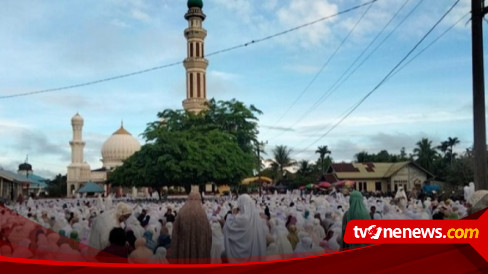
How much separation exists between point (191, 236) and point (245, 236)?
0.80 metres

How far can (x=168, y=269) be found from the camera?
11.1 feet

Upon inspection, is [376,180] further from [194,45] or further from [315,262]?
[315,262]

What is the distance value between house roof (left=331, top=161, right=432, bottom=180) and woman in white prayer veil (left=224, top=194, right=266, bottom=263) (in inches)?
1025

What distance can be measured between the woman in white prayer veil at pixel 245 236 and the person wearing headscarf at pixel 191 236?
570 millimetres

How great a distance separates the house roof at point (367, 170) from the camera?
100ft

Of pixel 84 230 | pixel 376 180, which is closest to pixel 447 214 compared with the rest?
pixel 84 230

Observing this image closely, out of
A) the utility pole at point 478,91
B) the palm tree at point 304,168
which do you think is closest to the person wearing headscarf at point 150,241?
the utility pole at point 478,91

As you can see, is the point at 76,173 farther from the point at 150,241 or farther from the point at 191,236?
the point at 191,236

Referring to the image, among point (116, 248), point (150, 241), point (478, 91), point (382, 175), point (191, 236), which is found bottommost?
point (150, 241)

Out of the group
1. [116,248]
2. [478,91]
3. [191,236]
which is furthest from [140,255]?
[478,91]

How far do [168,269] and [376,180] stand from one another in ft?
98.3

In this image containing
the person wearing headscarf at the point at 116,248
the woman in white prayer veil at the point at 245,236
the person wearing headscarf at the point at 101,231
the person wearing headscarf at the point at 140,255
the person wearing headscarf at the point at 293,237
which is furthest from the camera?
A: the person wearing headscarf at the point at 293,237

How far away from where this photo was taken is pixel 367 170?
32750 millimetres

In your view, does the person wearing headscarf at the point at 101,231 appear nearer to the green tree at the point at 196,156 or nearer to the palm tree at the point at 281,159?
the green tree at the point at 196,156
